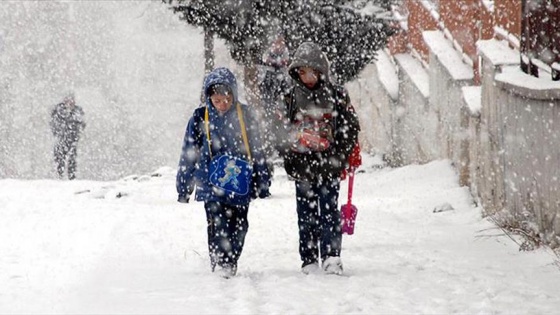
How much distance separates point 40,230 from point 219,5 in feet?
16.0

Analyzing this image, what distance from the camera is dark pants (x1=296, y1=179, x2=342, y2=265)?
6133 mm

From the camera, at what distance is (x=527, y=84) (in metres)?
7.10

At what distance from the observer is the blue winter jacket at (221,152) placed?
6.05 metres

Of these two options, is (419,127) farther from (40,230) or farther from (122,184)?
(40,230)

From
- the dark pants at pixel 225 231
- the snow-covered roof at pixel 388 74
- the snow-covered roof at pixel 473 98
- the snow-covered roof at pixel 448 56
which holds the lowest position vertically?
the snow-covered roof at pixel 388 74

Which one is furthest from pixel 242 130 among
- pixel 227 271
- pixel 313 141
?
pixel 227 271

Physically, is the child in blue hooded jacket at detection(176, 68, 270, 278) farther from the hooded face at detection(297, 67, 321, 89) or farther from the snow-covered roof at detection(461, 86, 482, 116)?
the snow-covered roof at detection(461, 86, 482, 116)

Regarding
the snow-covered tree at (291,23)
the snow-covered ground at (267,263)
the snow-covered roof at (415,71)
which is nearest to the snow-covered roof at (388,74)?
the snow-covered roof at (415,71)

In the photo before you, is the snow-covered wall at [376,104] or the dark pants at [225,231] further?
the snow-covered wall at [376,104]

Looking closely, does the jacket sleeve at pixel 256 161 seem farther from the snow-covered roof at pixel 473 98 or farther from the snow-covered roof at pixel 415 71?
the snow-covered roof at pixel 415 71

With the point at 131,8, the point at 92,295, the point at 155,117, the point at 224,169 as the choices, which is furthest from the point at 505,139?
the point at 131,8

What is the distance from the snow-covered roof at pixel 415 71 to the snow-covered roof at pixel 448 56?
864 mm

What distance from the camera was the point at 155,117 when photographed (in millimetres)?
45000

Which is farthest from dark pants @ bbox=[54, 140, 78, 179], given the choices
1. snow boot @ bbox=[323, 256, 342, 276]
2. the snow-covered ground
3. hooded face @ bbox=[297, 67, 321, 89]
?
snow boot @ bbox=[323, 256, 342, 276]
